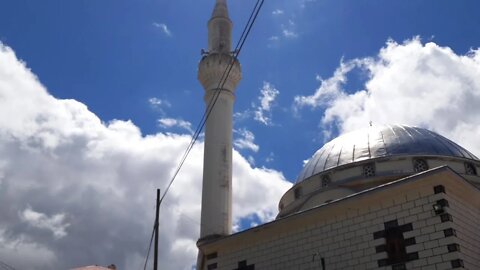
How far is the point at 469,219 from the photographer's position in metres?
13.3

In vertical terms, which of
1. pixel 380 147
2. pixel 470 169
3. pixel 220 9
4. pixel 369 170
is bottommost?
pixel 369 170

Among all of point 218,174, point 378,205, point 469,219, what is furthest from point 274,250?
point 218,174

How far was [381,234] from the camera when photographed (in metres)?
13.5

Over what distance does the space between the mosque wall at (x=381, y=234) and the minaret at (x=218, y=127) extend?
5.44 metres

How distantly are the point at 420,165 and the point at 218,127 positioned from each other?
888 centimetres

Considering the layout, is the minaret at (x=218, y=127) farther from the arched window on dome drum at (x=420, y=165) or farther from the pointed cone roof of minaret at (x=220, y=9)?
the arched window on dome drum at (x=420, y=165)

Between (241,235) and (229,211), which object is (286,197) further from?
(241,235)

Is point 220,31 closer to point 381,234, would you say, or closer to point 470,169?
point 470,169

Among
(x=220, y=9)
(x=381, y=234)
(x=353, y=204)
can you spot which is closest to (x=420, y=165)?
(x=353, y=204)

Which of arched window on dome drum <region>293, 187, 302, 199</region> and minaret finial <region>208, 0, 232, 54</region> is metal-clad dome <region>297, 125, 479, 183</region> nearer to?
arched window on dome drum <region>293, 187, 302, 199</region>

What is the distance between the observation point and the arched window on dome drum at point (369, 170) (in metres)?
20.6

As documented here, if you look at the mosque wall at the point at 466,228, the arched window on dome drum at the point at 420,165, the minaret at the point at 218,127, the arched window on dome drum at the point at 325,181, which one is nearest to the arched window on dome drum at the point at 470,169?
the arched window on dome drum at the point at 420,165

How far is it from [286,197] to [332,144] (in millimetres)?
3248

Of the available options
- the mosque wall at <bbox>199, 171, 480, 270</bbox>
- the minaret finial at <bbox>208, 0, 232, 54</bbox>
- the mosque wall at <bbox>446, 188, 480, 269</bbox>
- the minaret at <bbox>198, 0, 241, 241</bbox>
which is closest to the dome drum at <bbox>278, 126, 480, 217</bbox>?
the minaret at <bbox>198, 0, 241, 241</bbox>
